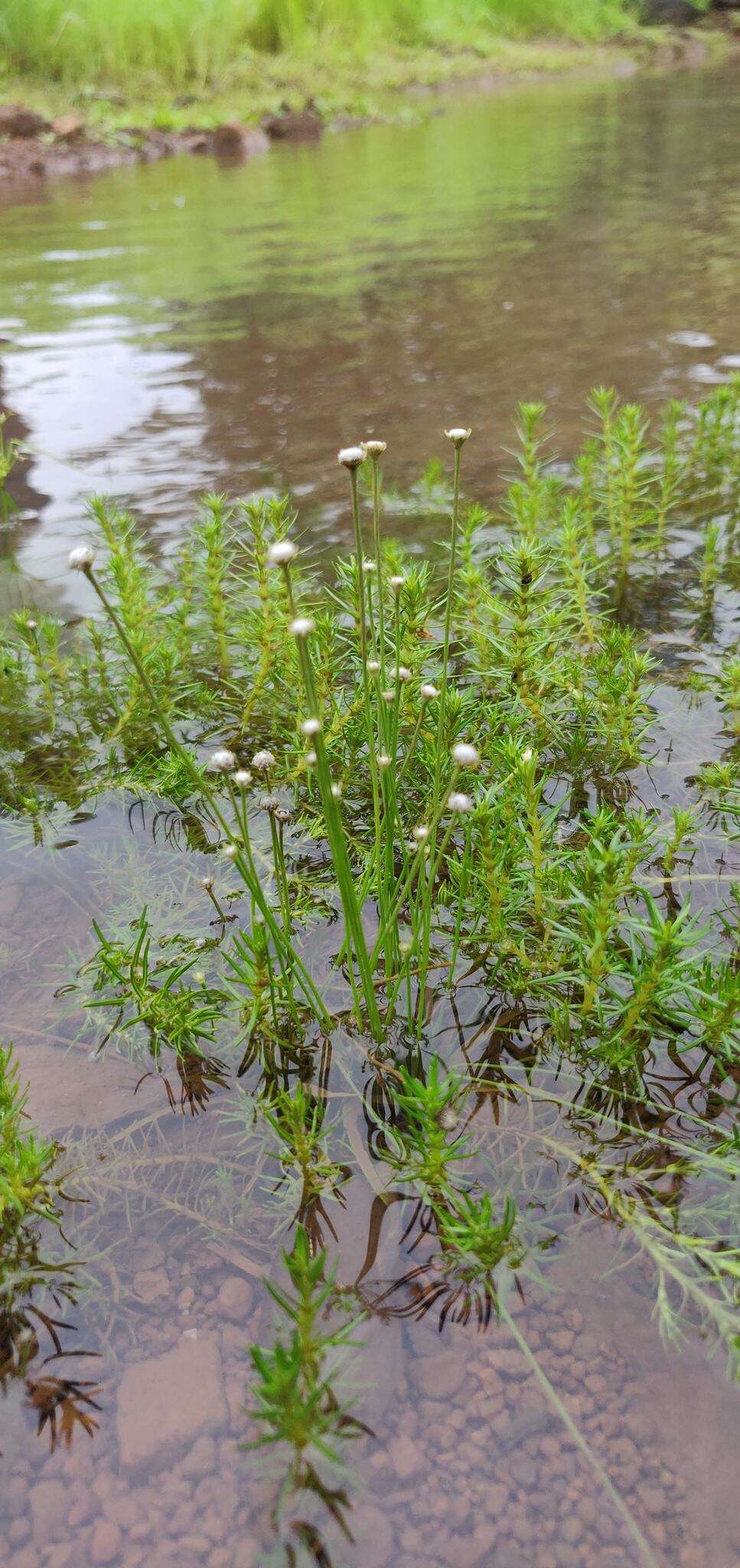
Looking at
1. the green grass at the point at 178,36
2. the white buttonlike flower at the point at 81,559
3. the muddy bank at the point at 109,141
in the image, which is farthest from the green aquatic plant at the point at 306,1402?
the green grass at the point at 178,36

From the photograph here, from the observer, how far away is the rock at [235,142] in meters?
16.6

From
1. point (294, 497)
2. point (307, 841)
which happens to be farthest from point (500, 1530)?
point (294, 497)

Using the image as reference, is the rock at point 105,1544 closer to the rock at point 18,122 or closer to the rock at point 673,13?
the rock at point 18,122

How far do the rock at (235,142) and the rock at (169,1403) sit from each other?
61.1 feet

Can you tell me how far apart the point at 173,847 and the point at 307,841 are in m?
0.40

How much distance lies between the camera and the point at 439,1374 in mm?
1756

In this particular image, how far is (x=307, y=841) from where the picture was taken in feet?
9.31

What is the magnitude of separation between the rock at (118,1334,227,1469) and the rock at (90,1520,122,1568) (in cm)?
9

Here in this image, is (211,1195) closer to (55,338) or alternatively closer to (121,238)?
(55,338)

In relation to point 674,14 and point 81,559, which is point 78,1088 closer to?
point 81,559

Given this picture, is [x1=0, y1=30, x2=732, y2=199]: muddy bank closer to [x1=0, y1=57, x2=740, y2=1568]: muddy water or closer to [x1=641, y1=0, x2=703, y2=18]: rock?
[x1=0, y1=57, x2=740, y2=1568]: muddy water

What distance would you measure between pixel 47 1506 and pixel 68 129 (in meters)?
19.3

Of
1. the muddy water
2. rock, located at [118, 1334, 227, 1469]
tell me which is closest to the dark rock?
the muddy water

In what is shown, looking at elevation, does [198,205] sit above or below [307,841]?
above
